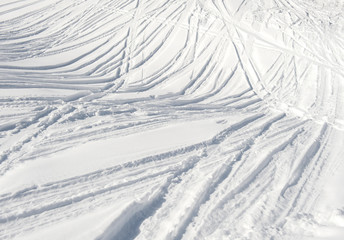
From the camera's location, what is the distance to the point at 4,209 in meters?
2.56

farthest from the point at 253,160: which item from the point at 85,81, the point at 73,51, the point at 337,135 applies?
the point at 73,51

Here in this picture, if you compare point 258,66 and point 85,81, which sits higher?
point 258,66

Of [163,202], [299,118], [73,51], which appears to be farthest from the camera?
[73,51]

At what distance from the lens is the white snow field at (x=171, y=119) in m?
2.70

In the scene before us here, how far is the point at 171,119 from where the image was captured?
13.4 ft

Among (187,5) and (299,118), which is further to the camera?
(187,5)

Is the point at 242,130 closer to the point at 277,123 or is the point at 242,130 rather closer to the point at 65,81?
the point at 277,123

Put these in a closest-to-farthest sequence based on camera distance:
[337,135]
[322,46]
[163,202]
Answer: [163,202], [337,135], [322,46]

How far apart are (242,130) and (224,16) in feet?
11.2

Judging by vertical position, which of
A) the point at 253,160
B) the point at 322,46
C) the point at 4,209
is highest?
the point at 322,46

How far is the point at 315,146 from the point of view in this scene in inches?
152

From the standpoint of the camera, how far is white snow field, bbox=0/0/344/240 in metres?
2.70

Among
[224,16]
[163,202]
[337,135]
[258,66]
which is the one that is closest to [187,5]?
[224,16]

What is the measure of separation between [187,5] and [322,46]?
264 cm
